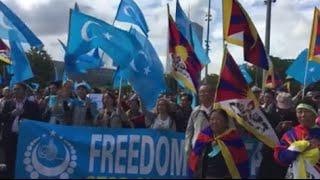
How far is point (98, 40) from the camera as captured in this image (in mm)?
12492

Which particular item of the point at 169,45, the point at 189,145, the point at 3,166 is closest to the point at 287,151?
the point at 189,145

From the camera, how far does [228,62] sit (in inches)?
354

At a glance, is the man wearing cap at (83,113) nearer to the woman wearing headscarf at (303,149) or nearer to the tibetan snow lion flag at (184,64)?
the tibetan snow lion flag at (184,64)

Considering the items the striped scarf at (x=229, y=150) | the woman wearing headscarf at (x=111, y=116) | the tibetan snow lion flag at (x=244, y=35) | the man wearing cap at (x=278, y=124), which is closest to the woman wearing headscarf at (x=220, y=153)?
the striped scarf at (x=229, y=150)

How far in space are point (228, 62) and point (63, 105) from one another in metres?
3.22

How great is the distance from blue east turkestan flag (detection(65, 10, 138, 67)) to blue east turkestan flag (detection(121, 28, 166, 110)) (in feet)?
0.45

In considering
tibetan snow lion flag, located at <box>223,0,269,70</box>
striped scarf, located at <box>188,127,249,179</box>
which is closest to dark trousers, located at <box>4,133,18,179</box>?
tibetan snow lion flag, located at <box>223,0,269,70</box>

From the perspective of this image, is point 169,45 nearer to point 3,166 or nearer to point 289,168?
point 3,166

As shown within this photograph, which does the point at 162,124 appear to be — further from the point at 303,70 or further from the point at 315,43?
the point at 303,70

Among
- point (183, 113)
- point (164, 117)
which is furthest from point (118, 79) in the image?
point (164, 117)

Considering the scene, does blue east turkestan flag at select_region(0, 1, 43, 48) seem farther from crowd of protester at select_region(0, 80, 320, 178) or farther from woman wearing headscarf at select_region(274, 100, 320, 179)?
woman wearing headscarf at select_region(274, 100, 320, 179)

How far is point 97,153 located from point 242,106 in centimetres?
190

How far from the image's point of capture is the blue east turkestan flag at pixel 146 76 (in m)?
12.1

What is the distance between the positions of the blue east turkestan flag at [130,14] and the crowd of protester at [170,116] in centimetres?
265
